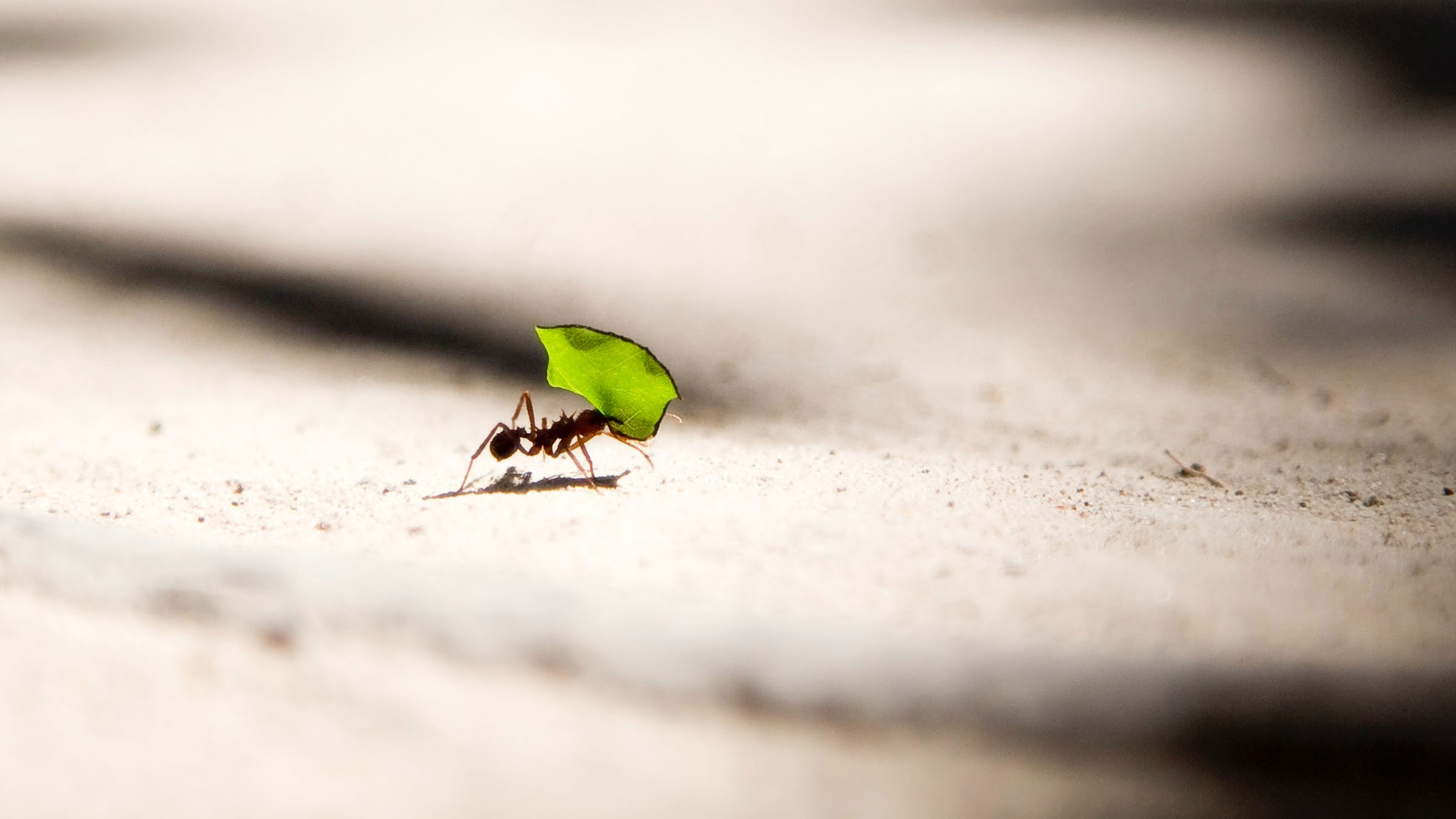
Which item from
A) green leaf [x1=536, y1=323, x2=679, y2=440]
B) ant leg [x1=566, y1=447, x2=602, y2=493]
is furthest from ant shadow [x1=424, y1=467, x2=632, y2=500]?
green leaf [x1=536, y1=323, x2=679, y2=440]

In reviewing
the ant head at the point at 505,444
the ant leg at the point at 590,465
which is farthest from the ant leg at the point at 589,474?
the ant head at the point at 505,444

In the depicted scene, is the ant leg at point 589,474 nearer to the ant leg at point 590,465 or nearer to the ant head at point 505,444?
the ant leg at point 590,465

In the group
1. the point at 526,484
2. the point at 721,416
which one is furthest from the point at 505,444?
the point at 721,416

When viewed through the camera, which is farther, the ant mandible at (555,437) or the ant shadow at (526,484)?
the ant mandible at (555,437)

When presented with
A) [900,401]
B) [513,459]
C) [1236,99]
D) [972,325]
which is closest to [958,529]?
[900,401]

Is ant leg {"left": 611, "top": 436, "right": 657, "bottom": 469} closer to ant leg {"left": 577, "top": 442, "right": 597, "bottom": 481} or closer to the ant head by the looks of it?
ant leg {"left": 577, "top": 442, "right": 597, "bottom": 481}

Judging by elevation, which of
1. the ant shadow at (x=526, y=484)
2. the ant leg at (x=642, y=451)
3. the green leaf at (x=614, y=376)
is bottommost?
the ant shadow at (x=526, y=484)

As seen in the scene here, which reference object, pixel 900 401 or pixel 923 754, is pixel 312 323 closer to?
pixel 900 401
